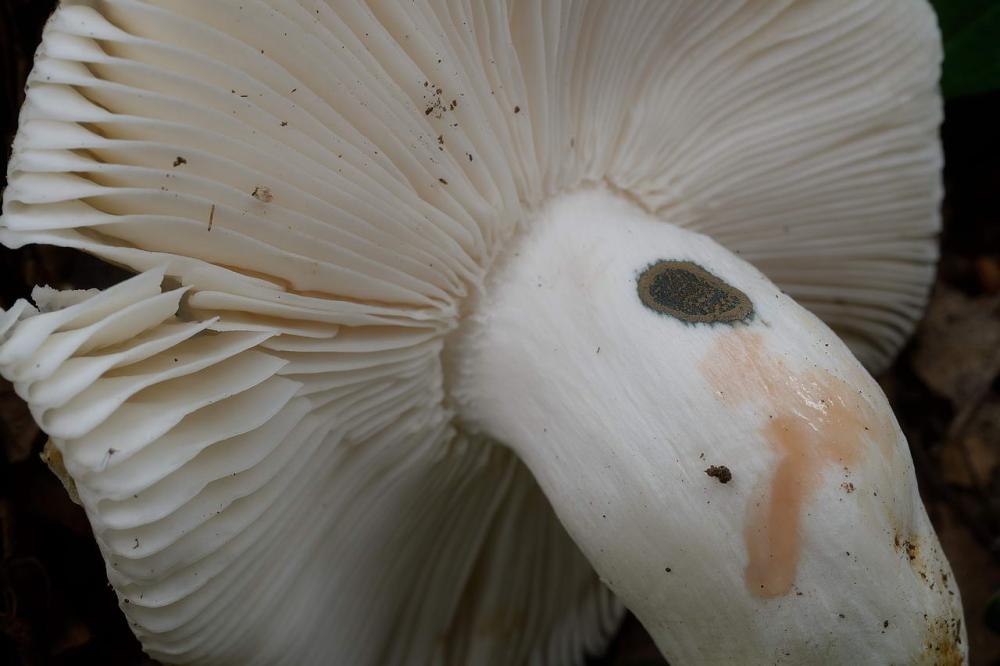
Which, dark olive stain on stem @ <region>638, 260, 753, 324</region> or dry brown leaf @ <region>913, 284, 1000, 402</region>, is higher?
dark olive stain on stem @ <region>638, 260, 753, 324</region>

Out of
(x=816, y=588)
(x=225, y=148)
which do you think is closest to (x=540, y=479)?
(x=816, y=588)

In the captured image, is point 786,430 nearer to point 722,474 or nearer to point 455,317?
point 722,474

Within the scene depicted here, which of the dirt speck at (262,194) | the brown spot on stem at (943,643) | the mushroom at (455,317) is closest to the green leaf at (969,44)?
the mushroom at (455,317)

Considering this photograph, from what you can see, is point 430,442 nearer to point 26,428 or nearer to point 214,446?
point 214,446

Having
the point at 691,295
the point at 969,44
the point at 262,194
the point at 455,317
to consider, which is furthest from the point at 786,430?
the point at 969,44

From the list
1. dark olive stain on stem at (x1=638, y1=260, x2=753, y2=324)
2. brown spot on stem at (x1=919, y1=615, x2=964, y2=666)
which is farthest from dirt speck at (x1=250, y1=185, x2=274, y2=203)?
brown spot on stem at (x1=919, y1=615, x2=964, y2=666)

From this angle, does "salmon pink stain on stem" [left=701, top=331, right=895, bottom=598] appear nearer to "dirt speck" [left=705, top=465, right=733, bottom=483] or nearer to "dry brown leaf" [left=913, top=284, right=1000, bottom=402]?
"dirt speck" [left=705, top=465, right=733, bottom=483]
